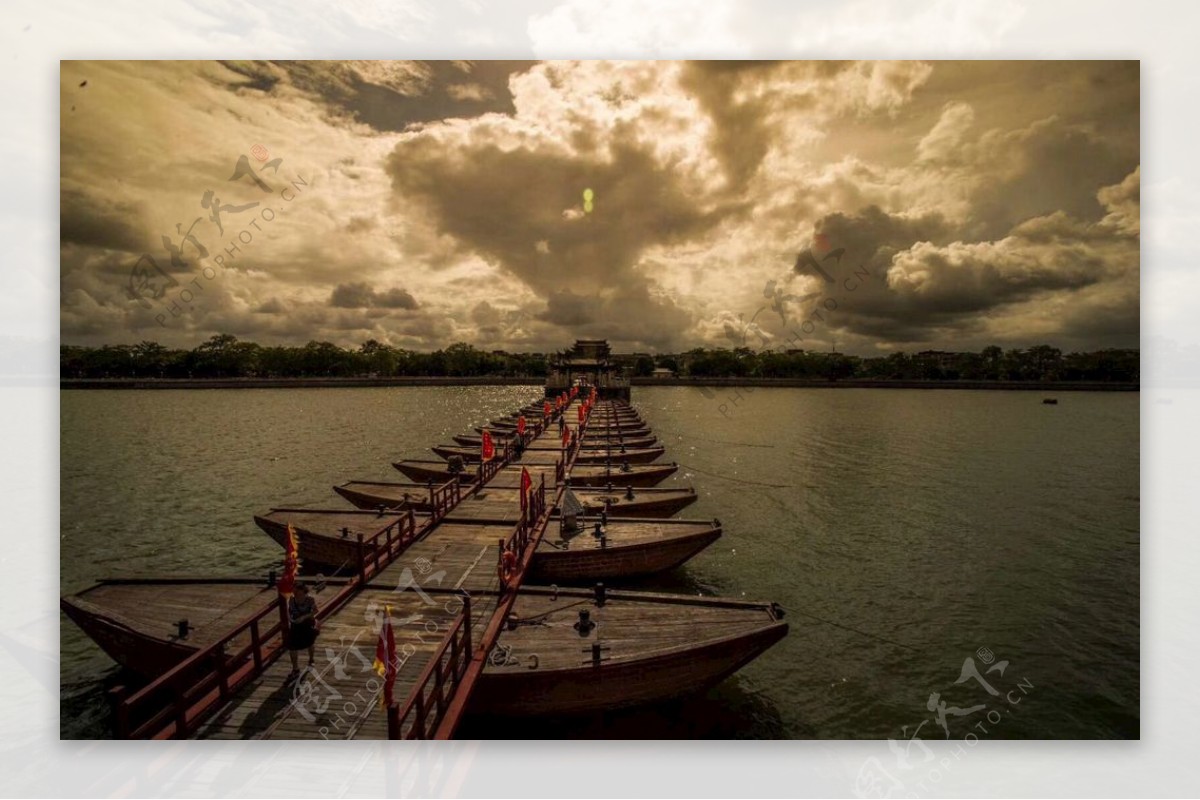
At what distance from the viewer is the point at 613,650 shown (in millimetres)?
7914

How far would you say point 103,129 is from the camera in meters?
8.56

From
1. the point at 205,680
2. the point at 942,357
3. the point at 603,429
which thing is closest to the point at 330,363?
the point at 603,429

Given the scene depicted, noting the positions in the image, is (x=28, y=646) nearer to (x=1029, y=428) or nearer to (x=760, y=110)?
(x=760, y=110)

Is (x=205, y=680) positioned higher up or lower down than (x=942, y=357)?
lower down

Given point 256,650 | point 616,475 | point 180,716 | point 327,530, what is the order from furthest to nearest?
point 616,475
point 327,530
point 256,650
point 180,716

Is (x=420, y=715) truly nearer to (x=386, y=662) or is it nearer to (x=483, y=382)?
(x=386, y=662)

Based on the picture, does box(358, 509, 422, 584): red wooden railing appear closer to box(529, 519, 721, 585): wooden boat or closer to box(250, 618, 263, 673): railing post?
box(250, 618, 263, 673): railing post

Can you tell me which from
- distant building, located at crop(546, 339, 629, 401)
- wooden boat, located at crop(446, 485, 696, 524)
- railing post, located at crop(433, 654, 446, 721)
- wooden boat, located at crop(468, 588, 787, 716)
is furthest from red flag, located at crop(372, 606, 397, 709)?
distant building, located at crop(546, 339, 629, 401)

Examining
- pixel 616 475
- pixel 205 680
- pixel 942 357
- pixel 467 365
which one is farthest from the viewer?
pixel 467 365

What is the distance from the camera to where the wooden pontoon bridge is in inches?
248

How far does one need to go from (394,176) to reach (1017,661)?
1489 centimetres

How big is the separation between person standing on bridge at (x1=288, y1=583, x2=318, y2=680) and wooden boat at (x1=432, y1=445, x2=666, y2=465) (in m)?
16.1

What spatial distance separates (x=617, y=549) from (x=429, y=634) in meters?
5.14

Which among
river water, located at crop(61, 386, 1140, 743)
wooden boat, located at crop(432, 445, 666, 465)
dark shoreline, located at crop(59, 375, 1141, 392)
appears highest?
dark shoreline, located at crop(59, 375, 1141, 392)
